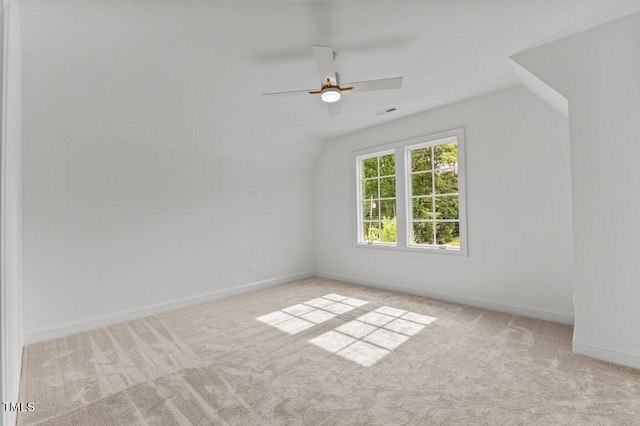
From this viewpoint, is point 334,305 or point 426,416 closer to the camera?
point 426,416

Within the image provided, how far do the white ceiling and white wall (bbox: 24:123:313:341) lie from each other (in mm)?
319

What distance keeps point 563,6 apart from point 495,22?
43 cm

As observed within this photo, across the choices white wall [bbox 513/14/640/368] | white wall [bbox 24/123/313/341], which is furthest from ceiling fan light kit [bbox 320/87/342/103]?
white wall [bbox 24/123/313/341]

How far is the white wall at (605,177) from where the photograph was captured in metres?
2.34

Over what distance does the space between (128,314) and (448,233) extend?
13.8 feet

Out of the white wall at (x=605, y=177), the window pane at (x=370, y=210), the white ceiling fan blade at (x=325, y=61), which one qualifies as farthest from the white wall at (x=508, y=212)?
the white ceiling fan blade at (x=325, y=61)

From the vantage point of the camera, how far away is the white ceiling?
84.0 inches

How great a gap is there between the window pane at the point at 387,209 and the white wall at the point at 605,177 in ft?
8.04

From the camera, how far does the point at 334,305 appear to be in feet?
13.2

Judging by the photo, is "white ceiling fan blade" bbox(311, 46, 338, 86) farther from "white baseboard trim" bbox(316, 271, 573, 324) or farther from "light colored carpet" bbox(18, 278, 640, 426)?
"white baseboard trim" bbox(316, 271, 573, 324)

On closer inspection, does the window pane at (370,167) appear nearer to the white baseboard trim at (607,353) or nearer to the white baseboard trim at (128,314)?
the white baseboard trim at (128,314)

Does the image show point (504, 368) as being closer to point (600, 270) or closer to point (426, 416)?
point (426, 416)

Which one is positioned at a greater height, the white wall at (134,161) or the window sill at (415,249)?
the white wall at (134,161)

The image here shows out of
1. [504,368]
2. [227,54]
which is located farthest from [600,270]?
[227,54]
